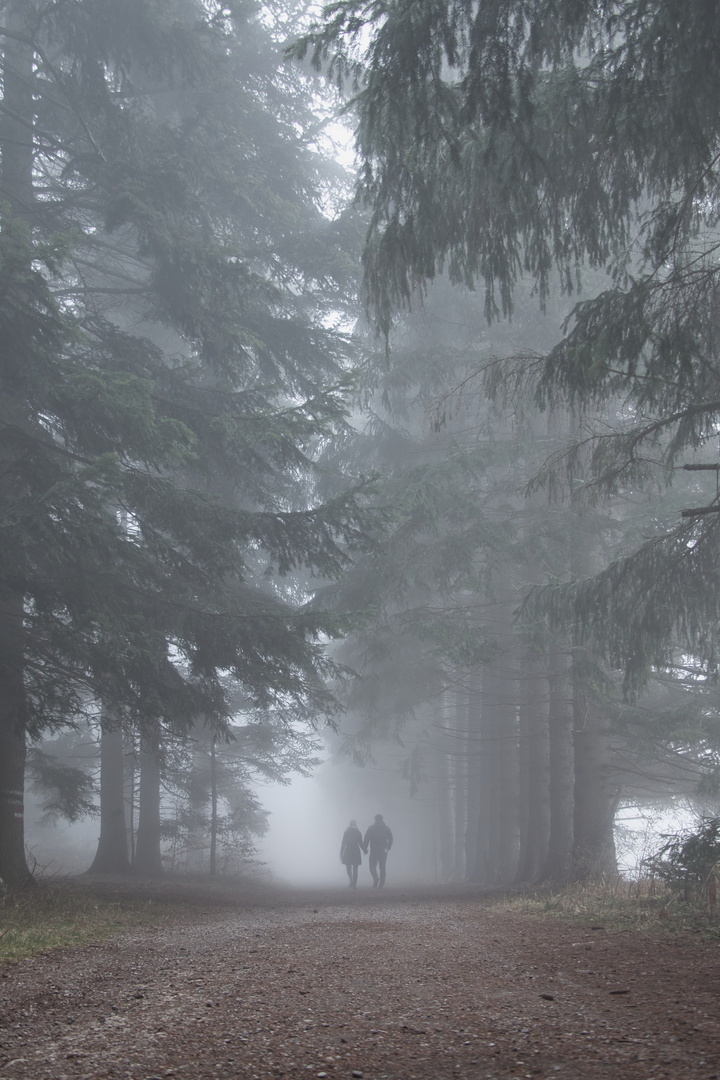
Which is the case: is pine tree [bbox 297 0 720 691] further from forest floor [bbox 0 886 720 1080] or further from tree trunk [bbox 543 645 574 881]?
tree trunk [bbox 543 645 574 881]

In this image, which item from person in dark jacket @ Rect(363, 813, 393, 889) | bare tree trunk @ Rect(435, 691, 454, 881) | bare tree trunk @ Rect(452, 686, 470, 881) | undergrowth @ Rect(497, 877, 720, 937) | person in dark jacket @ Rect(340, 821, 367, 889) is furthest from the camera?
bare tree trunk @ Rect(435, 691, 454, 881)

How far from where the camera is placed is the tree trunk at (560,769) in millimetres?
12742

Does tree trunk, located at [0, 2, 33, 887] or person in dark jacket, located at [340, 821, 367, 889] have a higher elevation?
tree trunk, located at [0, 2, 33, 887]

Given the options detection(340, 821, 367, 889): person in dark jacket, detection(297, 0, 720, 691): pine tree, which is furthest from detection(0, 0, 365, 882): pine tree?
detection(340, 821, 367, 889): person in dark jacket

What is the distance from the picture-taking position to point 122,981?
4156 millimetres

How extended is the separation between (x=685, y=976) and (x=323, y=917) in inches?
217

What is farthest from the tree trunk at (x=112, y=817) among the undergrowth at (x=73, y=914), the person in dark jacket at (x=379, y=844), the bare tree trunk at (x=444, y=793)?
the bare tree trunk at (x=444, y=793)

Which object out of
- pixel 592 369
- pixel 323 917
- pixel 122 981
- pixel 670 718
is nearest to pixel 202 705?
pixel 323 917

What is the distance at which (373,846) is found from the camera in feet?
60.7

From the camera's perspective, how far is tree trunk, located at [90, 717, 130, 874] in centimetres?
1526

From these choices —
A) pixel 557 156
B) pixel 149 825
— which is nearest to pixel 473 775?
pixel 149 825

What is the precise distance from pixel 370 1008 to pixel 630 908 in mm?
4780

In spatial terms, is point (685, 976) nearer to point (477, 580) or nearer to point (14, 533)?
point (14, 533)

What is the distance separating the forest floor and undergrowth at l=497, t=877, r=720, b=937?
25 centimetres
